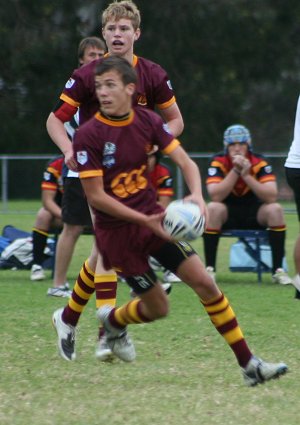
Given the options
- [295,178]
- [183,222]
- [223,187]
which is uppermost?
[183,222]

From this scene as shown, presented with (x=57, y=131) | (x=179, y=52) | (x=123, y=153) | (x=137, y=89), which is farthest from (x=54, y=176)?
(x=179, y=52)

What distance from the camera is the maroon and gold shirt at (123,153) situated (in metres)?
5.59

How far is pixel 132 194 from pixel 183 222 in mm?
364

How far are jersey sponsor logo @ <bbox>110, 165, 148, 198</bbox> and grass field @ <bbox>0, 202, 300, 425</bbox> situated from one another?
0.98m

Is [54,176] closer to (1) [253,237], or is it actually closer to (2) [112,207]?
(1) [253,237]

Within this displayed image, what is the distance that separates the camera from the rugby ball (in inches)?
215

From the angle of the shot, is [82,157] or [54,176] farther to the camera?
[54,176]

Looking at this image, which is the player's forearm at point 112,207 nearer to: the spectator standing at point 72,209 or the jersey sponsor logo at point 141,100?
the jersey sponsor logo at point 141,100

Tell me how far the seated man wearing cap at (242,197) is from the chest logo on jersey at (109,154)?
5.06m

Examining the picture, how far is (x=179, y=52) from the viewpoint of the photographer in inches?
1250

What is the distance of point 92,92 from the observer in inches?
255

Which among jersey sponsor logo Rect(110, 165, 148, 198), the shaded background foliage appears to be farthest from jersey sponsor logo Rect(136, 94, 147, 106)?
the shaded background foliage

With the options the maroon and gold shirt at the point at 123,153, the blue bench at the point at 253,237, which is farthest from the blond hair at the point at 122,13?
the blue bench at the point at 253,237

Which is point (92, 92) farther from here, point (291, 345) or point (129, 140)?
point (291, 345)
